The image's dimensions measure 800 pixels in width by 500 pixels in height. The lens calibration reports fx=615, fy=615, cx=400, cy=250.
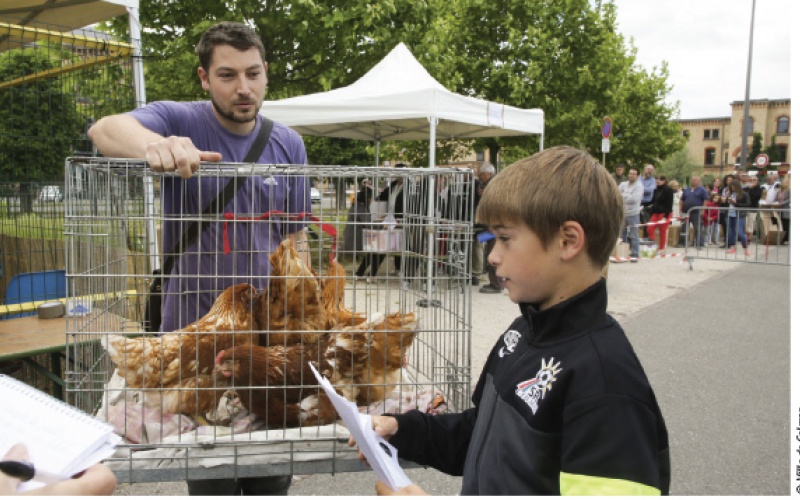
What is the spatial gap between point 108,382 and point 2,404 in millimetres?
939

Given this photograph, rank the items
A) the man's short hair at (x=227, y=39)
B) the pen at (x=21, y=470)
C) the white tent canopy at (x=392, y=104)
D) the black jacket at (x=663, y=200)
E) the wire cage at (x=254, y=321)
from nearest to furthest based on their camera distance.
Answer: the pen at (x=21, y=470) < the wire cage at (x=254, y=321) < the man's short hair at (x=227, y=39) < the white tent canopy at (x=392, y=104) < the black jacket at (x=663, y=200)

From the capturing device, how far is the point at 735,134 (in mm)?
64625

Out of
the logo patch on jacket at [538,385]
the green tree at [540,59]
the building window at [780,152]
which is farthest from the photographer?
the building window at [780,152]

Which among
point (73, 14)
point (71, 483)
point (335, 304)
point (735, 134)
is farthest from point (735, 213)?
point (735, 134)

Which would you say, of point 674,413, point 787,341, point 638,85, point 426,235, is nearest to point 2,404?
point 426,235

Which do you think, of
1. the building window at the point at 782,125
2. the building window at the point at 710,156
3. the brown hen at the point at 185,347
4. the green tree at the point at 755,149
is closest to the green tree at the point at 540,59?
the brown hen at the point at 185,347

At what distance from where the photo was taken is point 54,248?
207 inches

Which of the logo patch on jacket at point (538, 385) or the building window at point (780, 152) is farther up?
the building window at point (780, 152)

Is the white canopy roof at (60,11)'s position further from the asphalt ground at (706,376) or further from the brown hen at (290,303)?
the brown hen at (290,303)

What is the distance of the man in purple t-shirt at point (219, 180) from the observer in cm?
198

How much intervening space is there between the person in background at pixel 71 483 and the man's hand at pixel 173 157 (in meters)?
0.82

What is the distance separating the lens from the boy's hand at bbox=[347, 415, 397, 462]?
5.46 ft

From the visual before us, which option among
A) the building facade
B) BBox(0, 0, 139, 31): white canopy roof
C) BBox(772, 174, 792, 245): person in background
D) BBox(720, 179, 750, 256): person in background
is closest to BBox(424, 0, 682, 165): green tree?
BBox(720, 179, 750, 256): person in background

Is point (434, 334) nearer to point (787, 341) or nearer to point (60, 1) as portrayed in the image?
point (60, 1)
